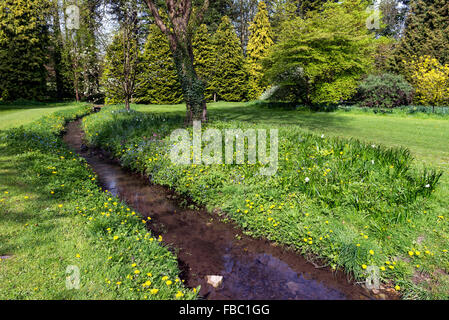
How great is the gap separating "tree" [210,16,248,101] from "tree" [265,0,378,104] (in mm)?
9470

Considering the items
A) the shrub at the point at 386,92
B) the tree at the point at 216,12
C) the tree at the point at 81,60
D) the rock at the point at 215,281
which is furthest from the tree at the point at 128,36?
the tree at the point at 216,12

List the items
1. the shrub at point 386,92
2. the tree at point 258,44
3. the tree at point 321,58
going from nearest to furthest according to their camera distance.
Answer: the tree at point 321,58, the shrub at point 386,92, the tree at point 258,44

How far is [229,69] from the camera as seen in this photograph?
3072 centimetres

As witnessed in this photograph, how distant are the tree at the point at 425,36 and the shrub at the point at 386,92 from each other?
5195mm

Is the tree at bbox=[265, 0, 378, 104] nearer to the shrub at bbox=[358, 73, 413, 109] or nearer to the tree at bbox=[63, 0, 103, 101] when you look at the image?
the shrub at bbox=[358, 73, 413, 109]

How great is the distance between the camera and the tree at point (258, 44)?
30734 millimetres

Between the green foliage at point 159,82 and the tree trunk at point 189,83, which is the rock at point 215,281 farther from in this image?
the green foliage at point 159,82

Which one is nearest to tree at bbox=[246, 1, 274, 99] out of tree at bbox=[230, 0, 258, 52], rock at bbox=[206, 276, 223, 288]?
tree at bbox=[230, 0, 258, 52]

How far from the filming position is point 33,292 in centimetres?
251

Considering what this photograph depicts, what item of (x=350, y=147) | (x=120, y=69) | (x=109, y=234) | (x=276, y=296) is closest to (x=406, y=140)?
(x=350, y=147)

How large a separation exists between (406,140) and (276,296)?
930 centimetres

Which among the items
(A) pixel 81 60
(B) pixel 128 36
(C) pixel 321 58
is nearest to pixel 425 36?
(C) pixel 321 58

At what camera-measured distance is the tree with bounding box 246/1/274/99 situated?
101 feet

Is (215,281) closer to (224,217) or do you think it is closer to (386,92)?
(224,217)
